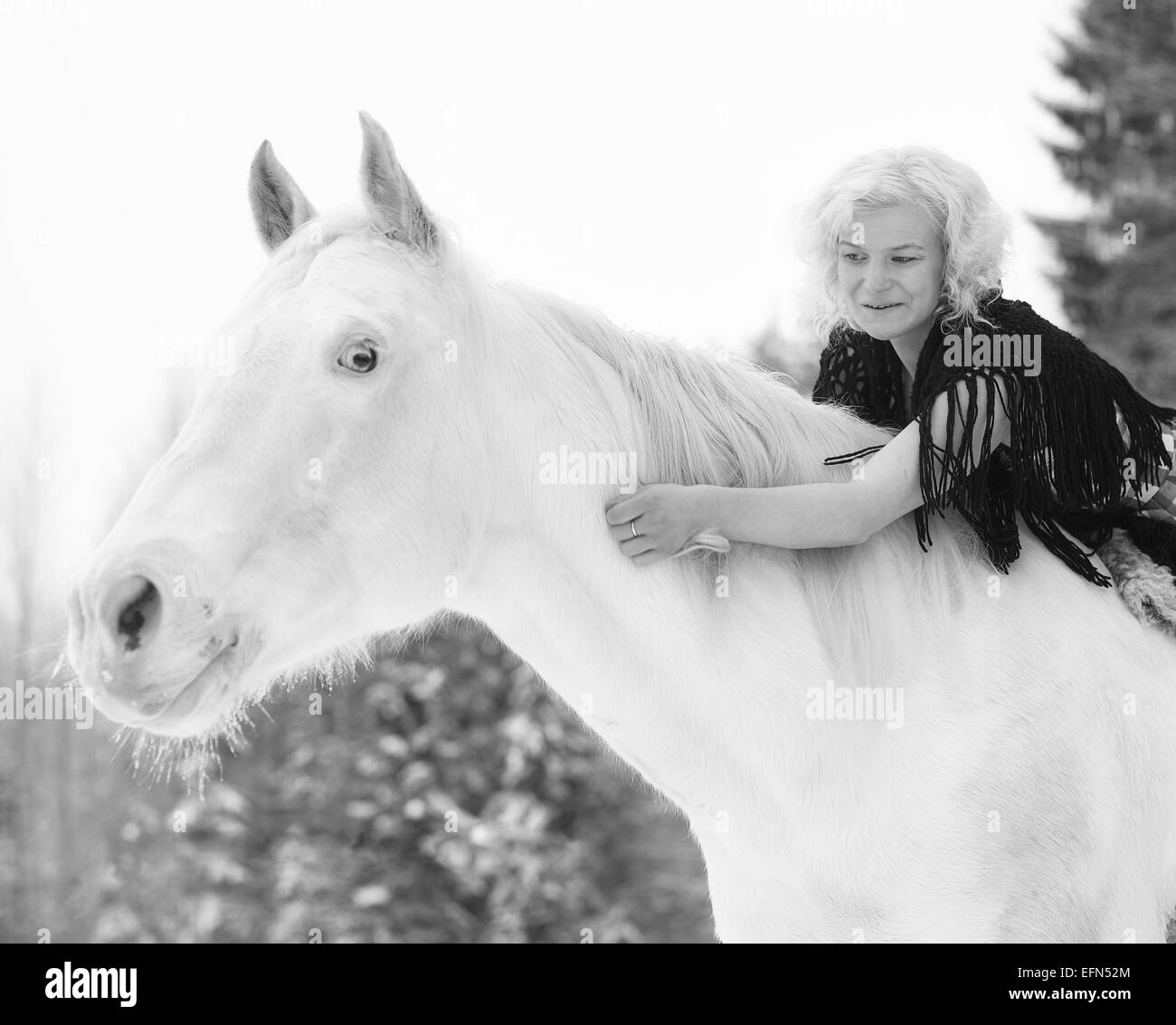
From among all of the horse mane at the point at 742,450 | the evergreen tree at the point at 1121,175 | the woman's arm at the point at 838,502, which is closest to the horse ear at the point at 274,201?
the horse mane at the point at 742,450

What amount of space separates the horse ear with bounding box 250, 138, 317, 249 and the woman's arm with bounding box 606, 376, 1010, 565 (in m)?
1.10

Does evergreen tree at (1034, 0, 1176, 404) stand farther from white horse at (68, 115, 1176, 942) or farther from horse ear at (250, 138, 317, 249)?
horse ear at (250, 138, 317, 249)

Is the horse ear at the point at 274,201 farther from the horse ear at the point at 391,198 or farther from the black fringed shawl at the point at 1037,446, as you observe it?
the black fringed shawl at the point at 1037,446

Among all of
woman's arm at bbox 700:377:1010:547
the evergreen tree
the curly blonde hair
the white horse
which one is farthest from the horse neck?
the evergreen tree

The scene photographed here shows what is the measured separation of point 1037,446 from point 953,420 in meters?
0.24

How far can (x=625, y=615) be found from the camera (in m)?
2.49

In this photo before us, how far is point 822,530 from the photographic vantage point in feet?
8.16

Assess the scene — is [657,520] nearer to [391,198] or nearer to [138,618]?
[391,198]

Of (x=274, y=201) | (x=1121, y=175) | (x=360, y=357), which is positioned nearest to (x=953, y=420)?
(x=360, y=357)

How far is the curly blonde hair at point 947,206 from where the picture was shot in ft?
8.81

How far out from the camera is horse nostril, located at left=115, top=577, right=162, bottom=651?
6.84ft
